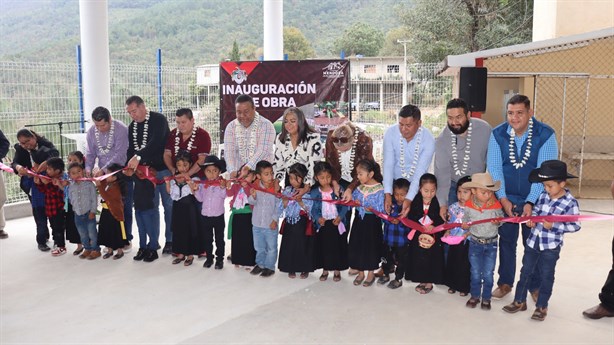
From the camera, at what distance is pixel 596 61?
32.8 feet

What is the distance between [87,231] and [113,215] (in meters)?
0.36

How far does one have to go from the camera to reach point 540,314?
4.44 meters

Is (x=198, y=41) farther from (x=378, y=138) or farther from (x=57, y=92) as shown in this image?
(x=57, y=92)

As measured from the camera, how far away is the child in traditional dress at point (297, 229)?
5.32 metres

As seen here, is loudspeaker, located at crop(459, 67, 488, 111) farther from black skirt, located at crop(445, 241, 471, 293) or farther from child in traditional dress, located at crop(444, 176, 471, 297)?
black skirt, located at crop(445, 241, 471, 293)

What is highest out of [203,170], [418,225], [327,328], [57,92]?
[57,92]

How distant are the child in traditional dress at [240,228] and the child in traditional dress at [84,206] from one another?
5.21 ft

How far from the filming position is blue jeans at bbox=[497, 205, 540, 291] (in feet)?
15.5

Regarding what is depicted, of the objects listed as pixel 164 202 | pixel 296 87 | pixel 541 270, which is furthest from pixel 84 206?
pixel 541 270

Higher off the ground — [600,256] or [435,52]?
[435,52]

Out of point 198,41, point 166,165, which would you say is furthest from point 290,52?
point 166,165

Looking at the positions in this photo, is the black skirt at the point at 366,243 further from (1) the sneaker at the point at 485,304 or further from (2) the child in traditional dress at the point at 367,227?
(1) the sneaker at the point at 485,304

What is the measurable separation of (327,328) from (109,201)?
296 cm

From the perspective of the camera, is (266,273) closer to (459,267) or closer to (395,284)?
(395,284)
